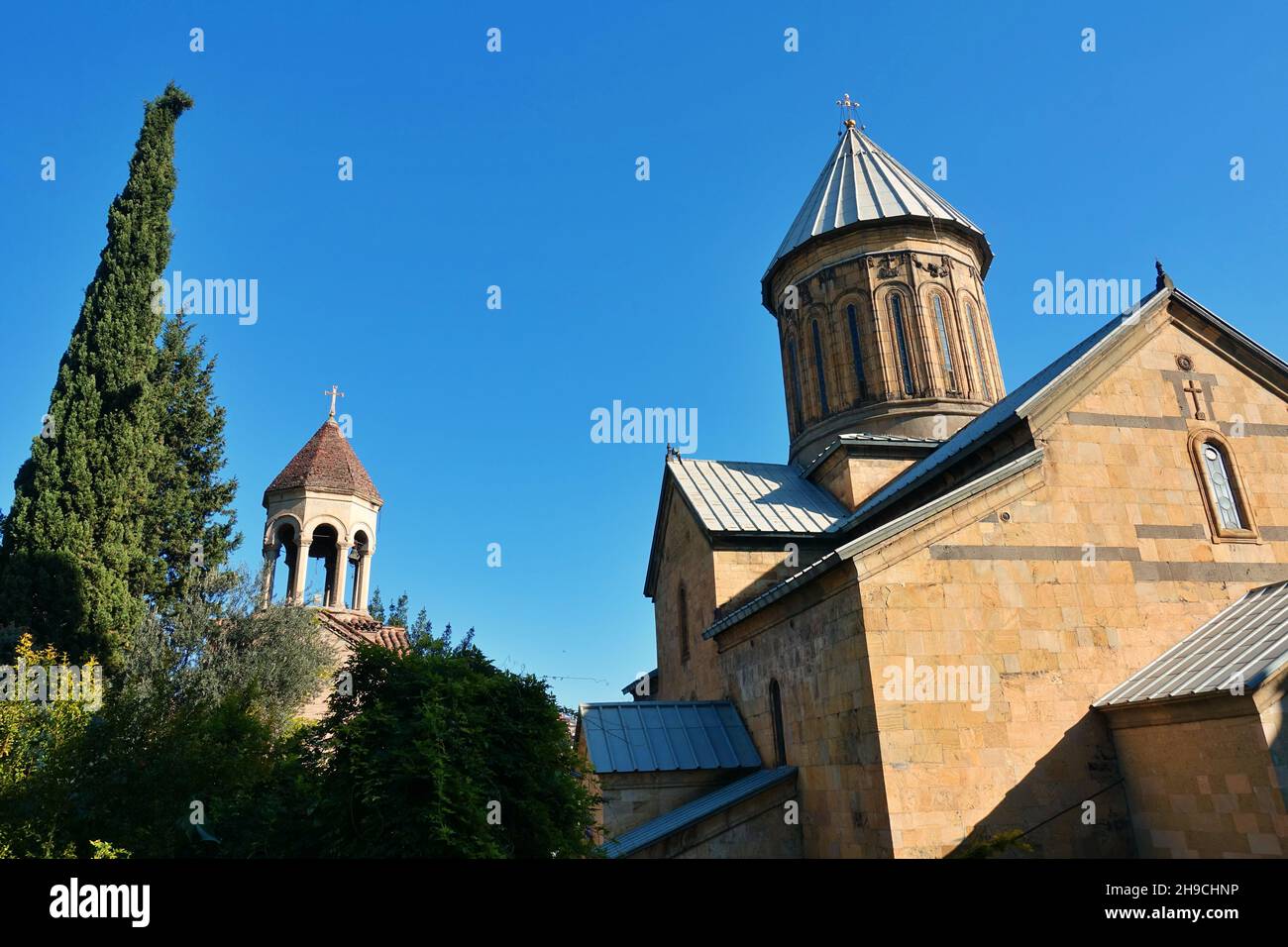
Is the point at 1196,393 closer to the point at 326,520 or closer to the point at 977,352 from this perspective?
the point at 977,352

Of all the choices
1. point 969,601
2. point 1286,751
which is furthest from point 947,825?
point 1286,751

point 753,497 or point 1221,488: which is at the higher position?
point 753,497

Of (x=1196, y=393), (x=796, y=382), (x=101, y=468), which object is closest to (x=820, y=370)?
(x=796, y=382)

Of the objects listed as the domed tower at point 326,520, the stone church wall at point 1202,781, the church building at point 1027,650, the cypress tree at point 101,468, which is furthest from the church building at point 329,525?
the stone church wall at point 1202,781

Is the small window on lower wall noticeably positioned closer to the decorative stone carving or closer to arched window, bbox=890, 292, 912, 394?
arched window, bbox=890, 292, 912, 394

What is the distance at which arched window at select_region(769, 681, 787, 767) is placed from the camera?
950 cm

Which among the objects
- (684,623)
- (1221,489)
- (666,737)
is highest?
(1221,489)

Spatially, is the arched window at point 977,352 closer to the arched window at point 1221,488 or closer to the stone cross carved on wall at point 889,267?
the stone cross carved on wall at point 889,267

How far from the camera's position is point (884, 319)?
51.4 ft

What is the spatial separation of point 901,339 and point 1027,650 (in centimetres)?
940

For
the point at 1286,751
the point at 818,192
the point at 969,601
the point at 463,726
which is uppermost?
the point at 818,192
